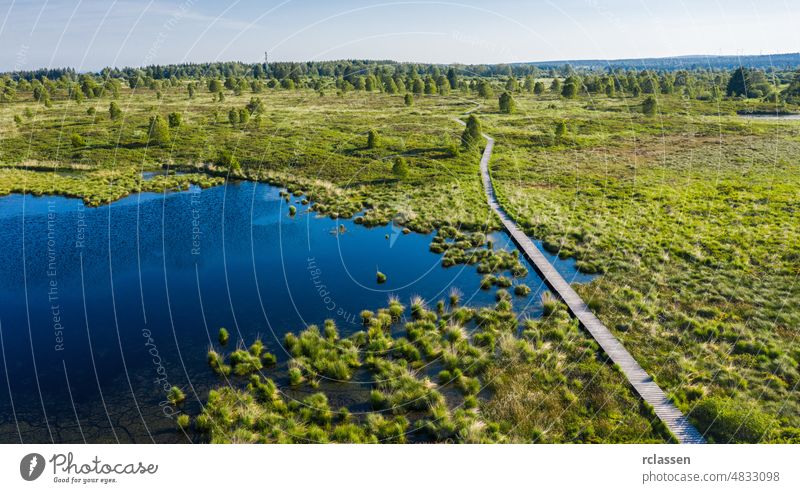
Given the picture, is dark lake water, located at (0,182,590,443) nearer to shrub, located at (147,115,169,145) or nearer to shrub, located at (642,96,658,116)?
shrub, located at (147,115,169,145)

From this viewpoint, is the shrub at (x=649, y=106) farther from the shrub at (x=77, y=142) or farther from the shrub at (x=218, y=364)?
the shrub at (x=77, y=142)

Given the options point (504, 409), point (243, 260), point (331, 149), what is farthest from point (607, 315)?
point (331, 149)

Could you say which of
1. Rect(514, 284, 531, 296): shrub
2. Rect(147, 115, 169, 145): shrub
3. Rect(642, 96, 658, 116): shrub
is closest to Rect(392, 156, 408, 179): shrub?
Rect(514, 284, 531, 296): shrub

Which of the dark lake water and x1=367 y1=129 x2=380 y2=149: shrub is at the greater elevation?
x1=367 y1=129 x2=380 y2=149: shrub

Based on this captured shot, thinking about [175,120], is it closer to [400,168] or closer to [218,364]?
[400,168]

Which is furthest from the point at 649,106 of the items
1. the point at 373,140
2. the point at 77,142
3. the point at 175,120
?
the point at 77,142
